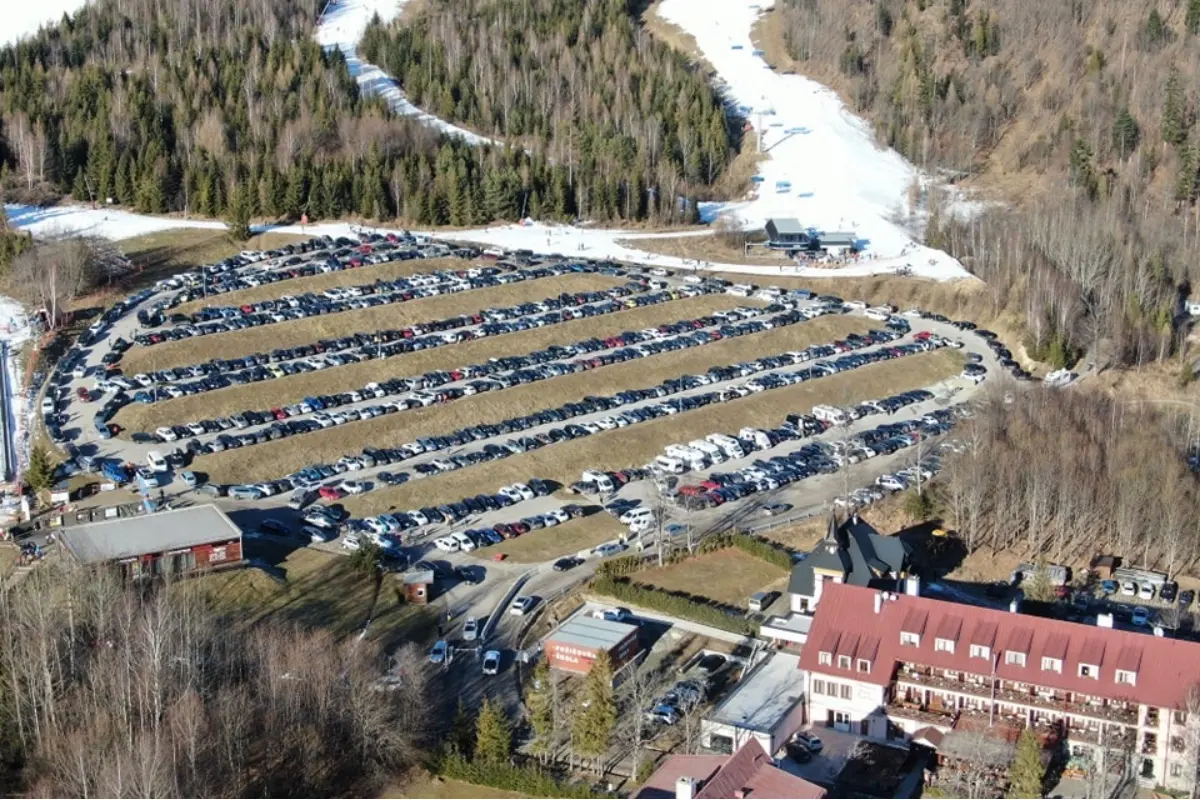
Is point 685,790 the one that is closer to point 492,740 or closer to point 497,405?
point 492,740

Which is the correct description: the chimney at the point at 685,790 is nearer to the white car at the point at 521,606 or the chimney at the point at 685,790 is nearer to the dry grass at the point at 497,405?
the white car at the point at 521,606

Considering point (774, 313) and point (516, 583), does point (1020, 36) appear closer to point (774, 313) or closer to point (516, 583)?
point (774, 313)

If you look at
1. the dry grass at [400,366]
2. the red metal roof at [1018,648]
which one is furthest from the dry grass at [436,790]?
the dry grass at [400,366]

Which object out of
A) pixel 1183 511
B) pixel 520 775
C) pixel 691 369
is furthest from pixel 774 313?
pixel 520 775

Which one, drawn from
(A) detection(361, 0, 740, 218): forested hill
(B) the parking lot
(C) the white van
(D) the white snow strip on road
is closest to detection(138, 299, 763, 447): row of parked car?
(B) the parking lot

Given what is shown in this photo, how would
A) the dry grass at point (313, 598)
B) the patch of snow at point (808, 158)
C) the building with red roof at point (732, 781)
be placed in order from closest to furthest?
the building with red roof at point (732, 781) < the dry grass at point (313, 598) < the patch of snow at point (808, 158)

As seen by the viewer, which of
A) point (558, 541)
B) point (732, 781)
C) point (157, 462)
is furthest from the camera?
point (157, 462)

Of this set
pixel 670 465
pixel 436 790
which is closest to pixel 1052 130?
pixel 670 465
